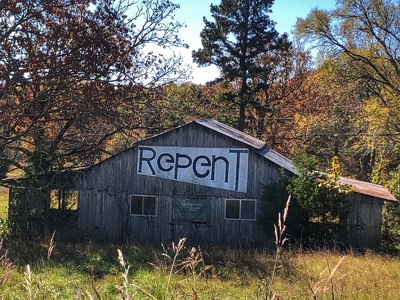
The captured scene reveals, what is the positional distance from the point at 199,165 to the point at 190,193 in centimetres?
127

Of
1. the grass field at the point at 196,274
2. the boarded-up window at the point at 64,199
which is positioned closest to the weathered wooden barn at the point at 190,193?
the boarded-up window at the point at 64,199

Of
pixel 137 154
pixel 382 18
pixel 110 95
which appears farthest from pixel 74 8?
pixel 382 18

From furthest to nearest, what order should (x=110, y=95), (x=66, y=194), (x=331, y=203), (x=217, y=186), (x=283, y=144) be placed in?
(x=283, y=144) → (x=66, y=194) → (x=217, y=186) → (x=331, y=203) → (x=110, y=95)

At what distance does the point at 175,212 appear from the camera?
18.6 metres

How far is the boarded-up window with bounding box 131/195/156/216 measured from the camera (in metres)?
18.8

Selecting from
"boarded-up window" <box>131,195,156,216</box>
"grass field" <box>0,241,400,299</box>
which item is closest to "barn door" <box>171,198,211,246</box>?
"boarded-up window" <box>131,195,156,216</box>

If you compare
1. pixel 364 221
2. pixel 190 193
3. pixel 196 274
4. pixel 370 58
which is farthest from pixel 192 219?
pixel 370 58

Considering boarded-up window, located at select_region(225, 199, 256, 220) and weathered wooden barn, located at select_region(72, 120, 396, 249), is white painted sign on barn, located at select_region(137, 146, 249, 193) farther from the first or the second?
boarded-up window, located at select_region(225, 199, 256, 220)

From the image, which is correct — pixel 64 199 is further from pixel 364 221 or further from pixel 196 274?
pixel 364 221

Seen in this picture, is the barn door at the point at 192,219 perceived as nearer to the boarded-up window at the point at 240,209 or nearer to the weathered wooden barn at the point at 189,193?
the weathered wooden barn at the point at 189,193

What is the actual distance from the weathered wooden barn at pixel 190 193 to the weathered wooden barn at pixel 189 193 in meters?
0.04

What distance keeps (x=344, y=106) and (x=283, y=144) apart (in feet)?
22.9

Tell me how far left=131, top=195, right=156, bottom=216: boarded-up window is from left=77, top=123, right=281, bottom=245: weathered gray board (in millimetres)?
185

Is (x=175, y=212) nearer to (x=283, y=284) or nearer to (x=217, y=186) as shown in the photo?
(x=217, y=186)
